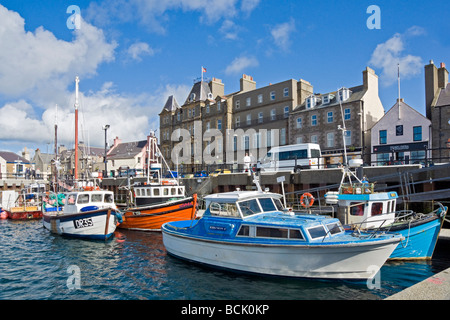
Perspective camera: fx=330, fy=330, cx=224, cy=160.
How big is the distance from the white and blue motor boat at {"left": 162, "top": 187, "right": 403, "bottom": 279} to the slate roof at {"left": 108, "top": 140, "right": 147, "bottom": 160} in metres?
51.5

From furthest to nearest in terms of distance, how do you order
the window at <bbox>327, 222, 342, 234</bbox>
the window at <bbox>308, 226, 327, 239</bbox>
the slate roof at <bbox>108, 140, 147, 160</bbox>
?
1. the slate roof at <bbox>108, 140, 147, 160</bbox>
2. the window at <bbox>327, 222, 342, 234</bbox>
3. the window at <bbox>308, 226, 327, 239</bbox>

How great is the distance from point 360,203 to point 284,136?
2729 centimetres

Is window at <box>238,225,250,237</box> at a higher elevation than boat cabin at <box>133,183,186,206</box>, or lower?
lower

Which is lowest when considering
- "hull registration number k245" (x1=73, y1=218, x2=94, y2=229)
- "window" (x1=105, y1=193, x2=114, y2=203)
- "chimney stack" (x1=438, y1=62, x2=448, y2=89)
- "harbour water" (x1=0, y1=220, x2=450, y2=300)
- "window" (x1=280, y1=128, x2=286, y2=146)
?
A: "harbour water" (x1=0, y1=220, x2=450, y2=300)

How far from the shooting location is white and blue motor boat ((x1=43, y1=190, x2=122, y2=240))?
19109 millimetres

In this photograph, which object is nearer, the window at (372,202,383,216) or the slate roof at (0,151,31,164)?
the window at (372,202,383,216)

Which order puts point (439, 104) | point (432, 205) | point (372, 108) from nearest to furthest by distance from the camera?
point (432, 205) < point (439, 104) < point (372, 108)

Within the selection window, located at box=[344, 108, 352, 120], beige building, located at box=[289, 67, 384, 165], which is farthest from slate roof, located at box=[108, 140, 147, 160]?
window, located at box=[344, 108, 352, 120]

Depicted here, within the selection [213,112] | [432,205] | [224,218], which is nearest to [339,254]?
[224,218]

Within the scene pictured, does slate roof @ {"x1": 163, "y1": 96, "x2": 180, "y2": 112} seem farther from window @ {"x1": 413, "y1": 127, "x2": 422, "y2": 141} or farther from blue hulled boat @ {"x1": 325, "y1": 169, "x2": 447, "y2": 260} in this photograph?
blue hulled boat @ {"x1": 325, "y1": 169, "x2": 447, "y2": 260}

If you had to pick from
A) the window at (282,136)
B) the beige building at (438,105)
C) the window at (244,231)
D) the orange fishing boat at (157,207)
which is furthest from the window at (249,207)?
the window at (282,136)

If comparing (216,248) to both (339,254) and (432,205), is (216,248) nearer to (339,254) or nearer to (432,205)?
(339,254)

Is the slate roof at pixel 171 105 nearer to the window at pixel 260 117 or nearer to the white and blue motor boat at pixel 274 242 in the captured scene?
the window at pixel 260 117
